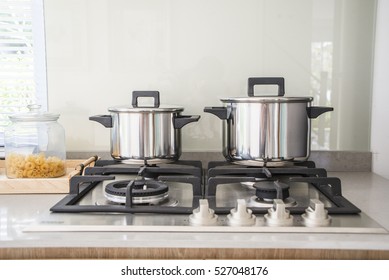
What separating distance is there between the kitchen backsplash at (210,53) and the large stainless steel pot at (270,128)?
11.2 inches

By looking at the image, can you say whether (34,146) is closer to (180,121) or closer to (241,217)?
(180,121)

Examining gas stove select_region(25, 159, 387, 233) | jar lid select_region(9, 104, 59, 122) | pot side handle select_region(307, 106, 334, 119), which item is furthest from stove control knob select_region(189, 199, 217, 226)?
jar lid select_region(9, 104, 59, 122)

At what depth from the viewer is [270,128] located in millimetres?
1106

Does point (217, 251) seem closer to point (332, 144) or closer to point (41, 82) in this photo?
point (332, 144)

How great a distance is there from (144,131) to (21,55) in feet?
1.93

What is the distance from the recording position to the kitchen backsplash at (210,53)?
140cm

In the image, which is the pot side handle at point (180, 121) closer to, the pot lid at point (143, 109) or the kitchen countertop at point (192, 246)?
the pot lid at point (143, 109)

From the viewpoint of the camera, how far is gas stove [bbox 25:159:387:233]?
2.67 ft

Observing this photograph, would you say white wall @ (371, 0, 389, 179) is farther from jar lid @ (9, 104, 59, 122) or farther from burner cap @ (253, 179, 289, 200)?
jar lid @ (9, 104, 59, 122)

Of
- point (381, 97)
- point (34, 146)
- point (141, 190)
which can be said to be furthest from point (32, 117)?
point (381, 97)

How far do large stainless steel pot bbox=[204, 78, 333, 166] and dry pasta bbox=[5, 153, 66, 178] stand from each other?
0.50 m

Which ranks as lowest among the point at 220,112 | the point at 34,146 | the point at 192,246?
the point at 192,246

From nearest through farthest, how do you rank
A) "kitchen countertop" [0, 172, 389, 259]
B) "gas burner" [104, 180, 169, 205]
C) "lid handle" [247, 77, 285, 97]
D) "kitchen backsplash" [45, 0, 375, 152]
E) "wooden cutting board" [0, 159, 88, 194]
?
"kitchen countertop" [0, 172, 389, 259] < "gas burner" [104, 180, 169, 205] < "wooden cutting board" [0, 159, 88, 194] < "lid handle" [247, 77, 285, 97] < "kitchen backsplash" [45, 0, 375, 152]

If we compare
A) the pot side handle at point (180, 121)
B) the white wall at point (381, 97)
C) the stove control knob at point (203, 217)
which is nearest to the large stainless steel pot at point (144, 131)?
the pot side handle at point (180, 121)
